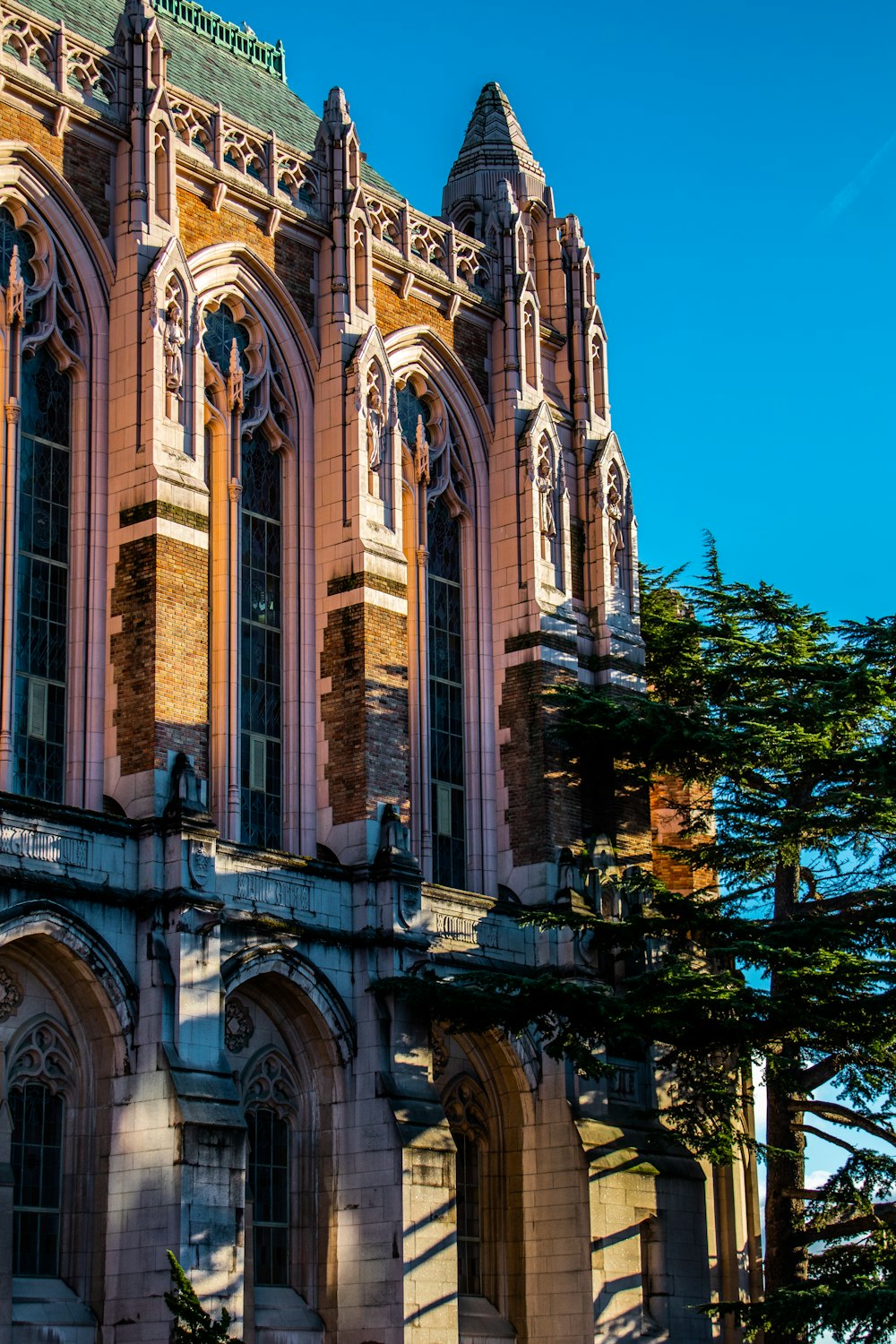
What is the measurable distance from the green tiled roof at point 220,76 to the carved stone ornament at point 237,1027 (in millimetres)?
14160

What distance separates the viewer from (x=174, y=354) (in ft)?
93.2

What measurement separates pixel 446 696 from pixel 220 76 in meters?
11.9

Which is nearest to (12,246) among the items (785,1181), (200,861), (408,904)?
(200,861)

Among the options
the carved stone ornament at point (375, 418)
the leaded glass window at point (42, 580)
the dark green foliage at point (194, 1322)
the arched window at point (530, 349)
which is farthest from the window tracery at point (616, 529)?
the dark green foliage at point (194, 1322)

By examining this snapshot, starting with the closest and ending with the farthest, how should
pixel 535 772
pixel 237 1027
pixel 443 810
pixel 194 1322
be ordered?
pixel 194 1322 < pixel 237 1027 < pixel 443 810 < pixel 535 772

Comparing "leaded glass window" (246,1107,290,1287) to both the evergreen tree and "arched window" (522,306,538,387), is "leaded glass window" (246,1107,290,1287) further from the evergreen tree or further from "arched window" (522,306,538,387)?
"arched window" (522,306,538,387)

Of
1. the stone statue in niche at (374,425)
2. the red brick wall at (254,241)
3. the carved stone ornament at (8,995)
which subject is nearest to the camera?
the carved stone ornament at (8,995)

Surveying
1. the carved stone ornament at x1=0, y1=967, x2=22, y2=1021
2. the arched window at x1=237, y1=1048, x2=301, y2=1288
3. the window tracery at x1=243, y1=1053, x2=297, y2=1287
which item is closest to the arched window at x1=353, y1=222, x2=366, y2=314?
the arched window at x1=237, y1=1048, x2=301, y2=1288

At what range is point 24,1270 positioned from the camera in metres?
24.1

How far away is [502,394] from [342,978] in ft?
36.3

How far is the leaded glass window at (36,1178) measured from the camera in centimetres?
2414

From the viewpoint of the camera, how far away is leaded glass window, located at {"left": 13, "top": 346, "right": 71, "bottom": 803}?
2675cm

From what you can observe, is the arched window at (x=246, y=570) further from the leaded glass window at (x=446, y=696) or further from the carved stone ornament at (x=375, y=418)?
the leaded glass window at (x=446, y=696)

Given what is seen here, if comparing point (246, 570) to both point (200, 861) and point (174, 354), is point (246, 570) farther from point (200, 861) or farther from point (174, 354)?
point (200, 861)
